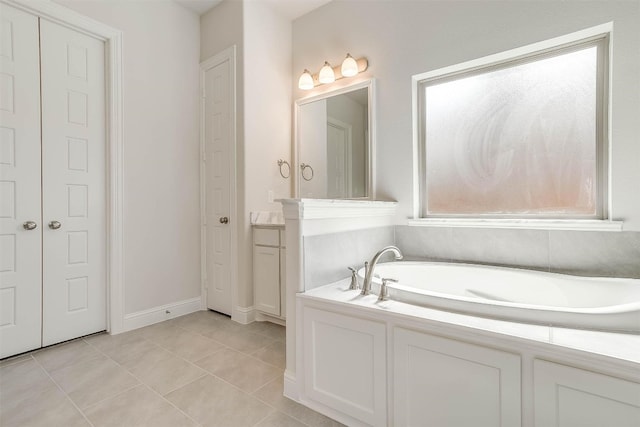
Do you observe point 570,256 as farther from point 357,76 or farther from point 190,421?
point 190,421

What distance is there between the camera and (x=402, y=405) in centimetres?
125

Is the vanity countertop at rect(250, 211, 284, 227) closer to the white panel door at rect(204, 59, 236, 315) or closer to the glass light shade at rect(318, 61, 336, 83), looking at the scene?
the white panel door at rect(204, 59, 236, 315)

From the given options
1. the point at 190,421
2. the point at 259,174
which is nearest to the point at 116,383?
the point at 190,421

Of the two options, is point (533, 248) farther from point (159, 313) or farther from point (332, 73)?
point (159, 313)

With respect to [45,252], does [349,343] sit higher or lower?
lower

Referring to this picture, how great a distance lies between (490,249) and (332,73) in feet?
6.31

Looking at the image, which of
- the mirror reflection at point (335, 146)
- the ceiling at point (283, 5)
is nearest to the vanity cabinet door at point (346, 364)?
the mirror reflection at point (335, 146)

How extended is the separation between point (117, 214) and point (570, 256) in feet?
10.4

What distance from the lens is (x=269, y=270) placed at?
263 cm

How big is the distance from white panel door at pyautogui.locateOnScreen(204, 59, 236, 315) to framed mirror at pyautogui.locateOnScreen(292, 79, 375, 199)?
68 centimetres

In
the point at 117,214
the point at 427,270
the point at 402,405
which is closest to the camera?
the point at 402,405

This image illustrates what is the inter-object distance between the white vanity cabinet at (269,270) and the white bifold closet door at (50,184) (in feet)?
3.92

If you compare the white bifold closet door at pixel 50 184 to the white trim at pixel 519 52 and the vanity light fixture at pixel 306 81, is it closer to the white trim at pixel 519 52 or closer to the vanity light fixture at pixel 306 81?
the vanity light fixture at pixel 306 81

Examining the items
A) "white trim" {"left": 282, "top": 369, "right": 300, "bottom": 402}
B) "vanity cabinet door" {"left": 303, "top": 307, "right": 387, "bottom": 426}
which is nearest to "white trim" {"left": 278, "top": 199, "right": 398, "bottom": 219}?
"vanity cabinet door" {"left": 303, "top": 307, "right": 387, "bottom": 426}
